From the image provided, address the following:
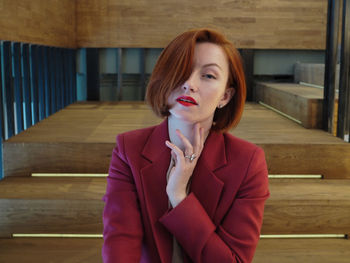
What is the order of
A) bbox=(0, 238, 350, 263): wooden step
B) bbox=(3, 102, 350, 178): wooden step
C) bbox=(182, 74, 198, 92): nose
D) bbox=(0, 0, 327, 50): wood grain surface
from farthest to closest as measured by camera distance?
1. bbox=(0, 0, 327, 50): wood grain surface
2. bbox=(3, 102, 350, 178): wooden step
3. bbox=(0, 238, 350, 263): wooden step
4. bbox=(182, 74, 198, 92): nose

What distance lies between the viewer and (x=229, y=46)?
3.11ft

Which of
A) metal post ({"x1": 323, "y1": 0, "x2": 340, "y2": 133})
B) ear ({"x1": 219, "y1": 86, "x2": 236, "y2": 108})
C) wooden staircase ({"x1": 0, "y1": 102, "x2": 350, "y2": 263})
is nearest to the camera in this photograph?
ear ({"x1": 219, "y1": 86, "x2": 236, "y2": 108})

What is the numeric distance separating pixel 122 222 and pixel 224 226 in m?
0.22

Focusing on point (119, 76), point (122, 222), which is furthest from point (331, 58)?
point (119, 76)

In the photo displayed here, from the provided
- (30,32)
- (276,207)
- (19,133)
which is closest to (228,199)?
(276,207)

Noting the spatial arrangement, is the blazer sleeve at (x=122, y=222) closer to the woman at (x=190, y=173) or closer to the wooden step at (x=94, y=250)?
the woman at (x=190, y=173)

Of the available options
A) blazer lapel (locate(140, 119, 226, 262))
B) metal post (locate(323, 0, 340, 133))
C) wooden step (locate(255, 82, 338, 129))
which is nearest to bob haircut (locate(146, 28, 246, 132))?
blazer lapel (locate(140, 119, 226, 262))

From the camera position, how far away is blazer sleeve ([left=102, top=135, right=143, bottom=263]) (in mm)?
972

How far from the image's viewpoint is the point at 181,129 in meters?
0.96

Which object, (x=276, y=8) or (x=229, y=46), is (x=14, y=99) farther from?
(x=276, y=8)

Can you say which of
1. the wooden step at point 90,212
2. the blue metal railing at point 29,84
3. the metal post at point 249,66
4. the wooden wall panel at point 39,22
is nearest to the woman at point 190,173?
the wooden step at point 90,212

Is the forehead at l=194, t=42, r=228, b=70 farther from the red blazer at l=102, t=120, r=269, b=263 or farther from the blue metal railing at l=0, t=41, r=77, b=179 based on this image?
the blue metal railing at l=0, t=41, r=77, b=179

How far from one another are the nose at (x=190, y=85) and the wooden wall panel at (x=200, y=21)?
3719mm

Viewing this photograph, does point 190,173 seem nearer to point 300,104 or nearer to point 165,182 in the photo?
point 165,182
